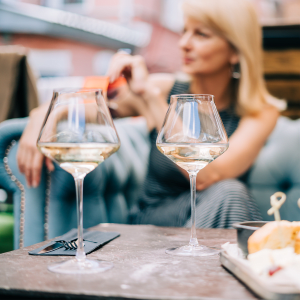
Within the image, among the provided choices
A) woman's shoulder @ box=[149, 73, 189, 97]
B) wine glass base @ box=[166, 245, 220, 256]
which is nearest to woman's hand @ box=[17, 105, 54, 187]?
wine glass base @ box=[166, 245, 220, 256]

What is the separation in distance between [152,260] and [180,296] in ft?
0.57

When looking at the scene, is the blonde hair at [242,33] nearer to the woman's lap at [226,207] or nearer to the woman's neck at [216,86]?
the woman's neck at [216,86]

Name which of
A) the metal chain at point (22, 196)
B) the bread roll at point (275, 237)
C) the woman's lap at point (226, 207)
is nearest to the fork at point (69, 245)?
the bread roll at point (275, 237)

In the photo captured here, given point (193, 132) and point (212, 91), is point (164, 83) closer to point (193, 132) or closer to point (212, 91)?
point (212, 91)

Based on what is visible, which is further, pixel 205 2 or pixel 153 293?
pixel 205 2

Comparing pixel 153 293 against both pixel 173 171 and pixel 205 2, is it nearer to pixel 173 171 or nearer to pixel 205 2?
pixel 173 171

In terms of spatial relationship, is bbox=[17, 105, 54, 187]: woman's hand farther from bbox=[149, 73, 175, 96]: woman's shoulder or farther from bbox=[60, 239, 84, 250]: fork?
bbox=[149, 73, 175, 96]: woman's shoulder

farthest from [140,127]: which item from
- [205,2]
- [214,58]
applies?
[205,2]

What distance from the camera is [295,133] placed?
1765 millimetres

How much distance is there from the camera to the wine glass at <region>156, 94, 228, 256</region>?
652 mm

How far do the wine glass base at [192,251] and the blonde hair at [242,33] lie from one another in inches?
40.0

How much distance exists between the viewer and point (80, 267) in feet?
1.72

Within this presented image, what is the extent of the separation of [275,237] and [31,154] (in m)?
0.83

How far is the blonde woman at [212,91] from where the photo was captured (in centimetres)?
137
